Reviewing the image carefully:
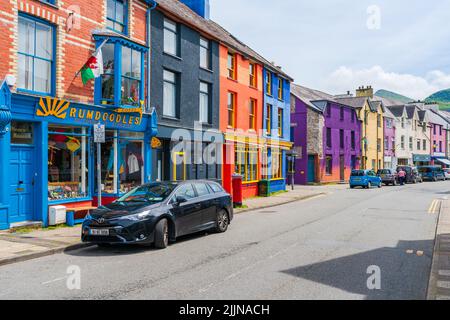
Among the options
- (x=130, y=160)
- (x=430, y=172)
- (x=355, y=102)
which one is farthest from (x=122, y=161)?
(x=430, y=172)

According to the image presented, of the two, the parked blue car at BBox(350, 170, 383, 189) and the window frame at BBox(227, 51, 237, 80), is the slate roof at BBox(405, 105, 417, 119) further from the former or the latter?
the window frame at BBox(227, 51, 237, 80)

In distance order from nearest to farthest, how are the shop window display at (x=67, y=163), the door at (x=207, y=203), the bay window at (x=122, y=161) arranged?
the door at (x=207, y=203)
the shop window display at (x=67, y=163)
the bay window at (x=122, y=161)

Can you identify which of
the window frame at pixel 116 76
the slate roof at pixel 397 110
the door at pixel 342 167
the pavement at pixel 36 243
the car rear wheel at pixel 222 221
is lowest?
the pavement at pixel 36 243

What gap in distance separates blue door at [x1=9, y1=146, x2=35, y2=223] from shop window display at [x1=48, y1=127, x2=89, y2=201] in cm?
65

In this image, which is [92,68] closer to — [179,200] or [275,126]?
[179,200]

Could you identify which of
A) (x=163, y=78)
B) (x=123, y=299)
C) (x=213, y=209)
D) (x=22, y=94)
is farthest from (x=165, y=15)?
(x=123, y=299)

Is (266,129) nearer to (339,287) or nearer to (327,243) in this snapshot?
(327,243)

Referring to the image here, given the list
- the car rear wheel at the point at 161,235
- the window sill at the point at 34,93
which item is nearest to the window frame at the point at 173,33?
the window sill at the point at 34,93

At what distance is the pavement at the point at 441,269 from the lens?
19.7 ft

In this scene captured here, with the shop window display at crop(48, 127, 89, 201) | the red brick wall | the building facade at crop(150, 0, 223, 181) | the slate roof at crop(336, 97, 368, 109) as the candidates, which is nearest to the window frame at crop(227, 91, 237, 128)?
the building facade at crop(150, 0, 223, 181)

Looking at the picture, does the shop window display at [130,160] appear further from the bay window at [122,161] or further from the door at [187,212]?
the door at [187,212]

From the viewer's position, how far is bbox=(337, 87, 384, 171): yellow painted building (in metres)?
51.0

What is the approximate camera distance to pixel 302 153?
41594mm
